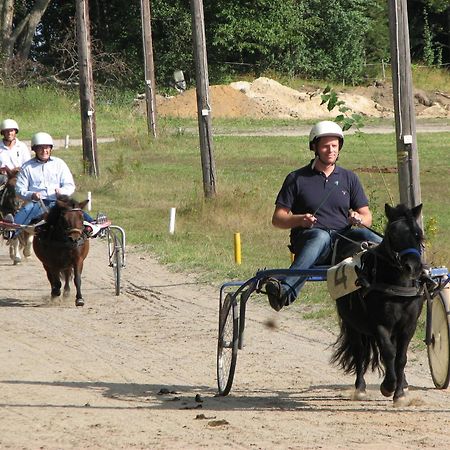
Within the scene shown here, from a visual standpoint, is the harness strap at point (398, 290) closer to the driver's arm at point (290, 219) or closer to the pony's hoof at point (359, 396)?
the driver's arm at point (290, 219)

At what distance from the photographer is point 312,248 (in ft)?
34.2

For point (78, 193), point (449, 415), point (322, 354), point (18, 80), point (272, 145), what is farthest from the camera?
point (18, 80)

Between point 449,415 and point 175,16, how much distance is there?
57777 millimetres

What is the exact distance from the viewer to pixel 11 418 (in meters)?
9.79

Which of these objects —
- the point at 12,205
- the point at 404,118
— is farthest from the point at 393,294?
the point at 12,205

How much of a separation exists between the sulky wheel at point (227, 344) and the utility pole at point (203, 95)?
13505 mm

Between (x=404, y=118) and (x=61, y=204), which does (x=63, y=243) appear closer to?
(x=61, y=204)

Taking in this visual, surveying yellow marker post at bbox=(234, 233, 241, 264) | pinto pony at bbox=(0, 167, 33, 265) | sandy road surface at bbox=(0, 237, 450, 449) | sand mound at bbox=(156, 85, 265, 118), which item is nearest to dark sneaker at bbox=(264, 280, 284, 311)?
sandy road surface at bbox=(0, 237, 450, 449)

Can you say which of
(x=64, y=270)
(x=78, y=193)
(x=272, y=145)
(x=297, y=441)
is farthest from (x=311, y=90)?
(x=297, y=441)

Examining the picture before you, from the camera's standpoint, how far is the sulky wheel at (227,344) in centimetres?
1038

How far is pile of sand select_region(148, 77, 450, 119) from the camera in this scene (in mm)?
57500

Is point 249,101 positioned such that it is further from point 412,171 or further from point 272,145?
point 412,171

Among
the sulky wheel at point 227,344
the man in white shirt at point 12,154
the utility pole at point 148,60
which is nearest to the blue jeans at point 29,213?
the man in white shirt at point 12,154

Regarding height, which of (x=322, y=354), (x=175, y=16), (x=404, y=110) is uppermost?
(x=175, y=16)
